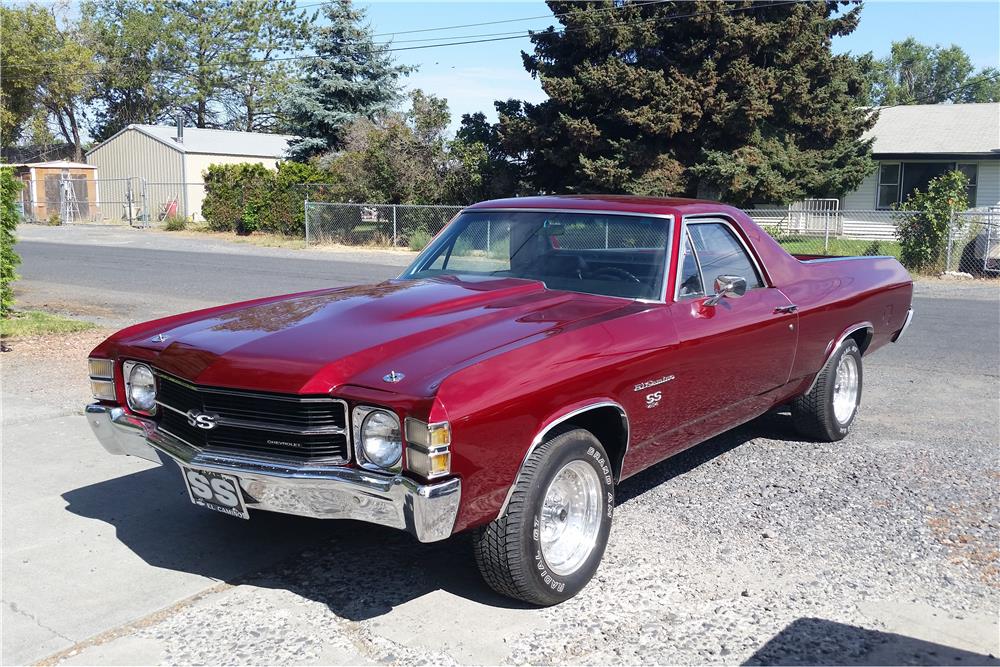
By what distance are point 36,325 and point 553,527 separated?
852 centimetres

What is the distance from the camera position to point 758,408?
18.0 feet

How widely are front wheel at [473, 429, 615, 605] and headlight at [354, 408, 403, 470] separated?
507mm

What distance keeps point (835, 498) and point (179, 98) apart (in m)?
68.9

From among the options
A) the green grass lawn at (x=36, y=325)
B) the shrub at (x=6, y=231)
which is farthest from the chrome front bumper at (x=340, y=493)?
the shrub at (x=6, y=231)

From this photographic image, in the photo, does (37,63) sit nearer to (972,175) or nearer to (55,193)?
(55,193)

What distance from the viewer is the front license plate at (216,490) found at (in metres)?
3.75

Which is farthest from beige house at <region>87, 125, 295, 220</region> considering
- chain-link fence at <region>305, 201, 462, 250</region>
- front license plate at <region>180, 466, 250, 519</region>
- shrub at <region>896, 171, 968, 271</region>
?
front license plate at <region>180, 466, 250, 519</region>

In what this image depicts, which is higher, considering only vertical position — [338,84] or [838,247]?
[338,84]

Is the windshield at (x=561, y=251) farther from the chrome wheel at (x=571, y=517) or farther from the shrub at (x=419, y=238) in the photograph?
the shrub at (x=419, y=238)

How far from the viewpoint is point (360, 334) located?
13.1 feet

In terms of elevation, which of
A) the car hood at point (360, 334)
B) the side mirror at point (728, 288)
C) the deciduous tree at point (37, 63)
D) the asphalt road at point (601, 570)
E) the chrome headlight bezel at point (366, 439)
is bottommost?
the asphalt road at point (601, 570)

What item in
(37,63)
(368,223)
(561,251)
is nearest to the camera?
(561,251)

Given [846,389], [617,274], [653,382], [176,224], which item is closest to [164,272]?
[846,389]

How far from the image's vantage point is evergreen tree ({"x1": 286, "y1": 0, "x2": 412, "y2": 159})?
1357 inches
